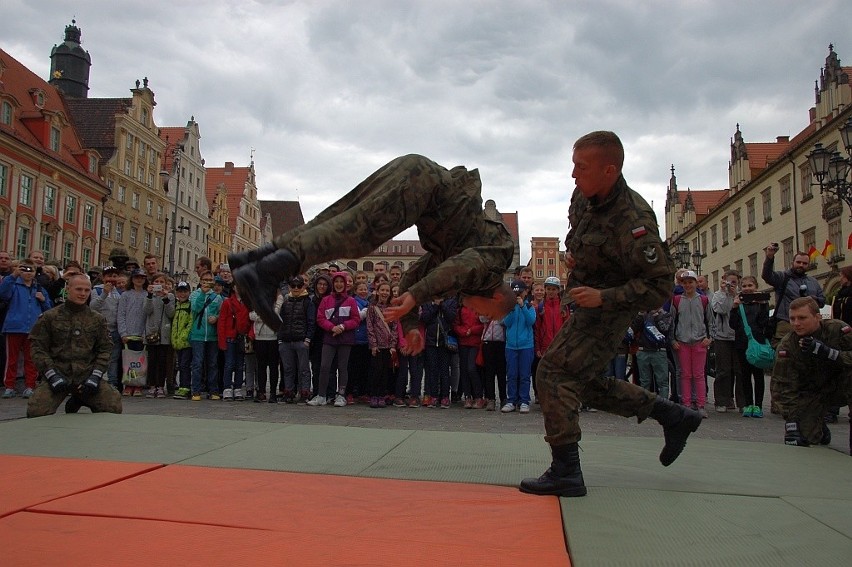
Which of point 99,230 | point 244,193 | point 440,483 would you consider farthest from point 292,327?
point 244,193

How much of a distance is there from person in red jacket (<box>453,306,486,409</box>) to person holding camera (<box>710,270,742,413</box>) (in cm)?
348

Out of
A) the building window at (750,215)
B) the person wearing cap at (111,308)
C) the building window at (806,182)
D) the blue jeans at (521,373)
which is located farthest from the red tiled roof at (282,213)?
the blue jeans at (521,373)

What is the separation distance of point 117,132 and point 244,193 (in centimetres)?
2505

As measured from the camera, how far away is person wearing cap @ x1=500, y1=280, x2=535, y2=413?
923cm

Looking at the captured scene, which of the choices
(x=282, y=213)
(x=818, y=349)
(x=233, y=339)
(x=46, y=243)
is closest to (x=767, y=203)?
(x=818, y=349)

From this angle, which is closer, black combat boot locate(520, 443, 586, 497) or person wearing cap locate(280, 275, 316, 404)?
black combat boot locate(520, 443, 586, 497)

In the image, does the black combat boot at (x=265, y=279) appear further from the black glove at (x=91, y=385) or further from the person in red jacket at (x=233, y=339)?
the person in red jacket at (x=233, y=339)

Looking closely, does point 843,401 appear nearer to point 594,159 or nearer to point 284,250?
point 594,159

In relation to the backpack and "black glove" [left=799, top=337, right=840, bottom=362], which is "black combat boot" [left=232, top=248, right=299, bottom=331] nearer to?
"black glove" [left=799, top=337, right=840, bottom=362]

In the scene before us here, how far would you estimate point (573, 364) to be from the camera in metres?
3.77

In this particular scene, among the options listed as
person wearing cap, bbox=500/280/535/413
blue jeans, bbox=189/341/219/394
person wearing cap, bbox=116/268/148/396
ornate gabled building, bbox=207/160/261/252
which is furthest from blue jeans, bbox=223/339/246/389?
ornate gabled building, bbox=207/160/261/252

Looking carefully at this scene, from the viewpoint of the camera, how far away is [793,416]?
6004 mm

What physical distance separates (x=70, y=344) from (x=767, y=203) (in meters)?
43.2

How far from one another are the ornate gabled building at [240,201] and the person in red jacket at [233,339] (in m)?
60.1
